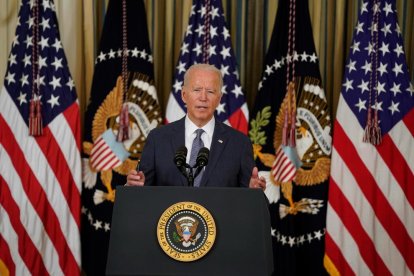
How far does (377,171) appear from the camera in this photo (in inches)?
168

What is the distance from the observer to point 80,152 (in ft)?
14.5

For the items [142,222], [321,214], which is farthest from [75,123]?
[142,222]

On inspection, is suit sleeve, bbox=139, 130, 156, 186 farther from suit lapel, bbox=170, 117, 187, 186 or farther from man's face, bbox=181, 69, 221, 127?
man's face, bbox=181, 69, 221, 127

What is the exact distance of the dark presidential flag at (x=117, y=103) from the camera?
4395 mm

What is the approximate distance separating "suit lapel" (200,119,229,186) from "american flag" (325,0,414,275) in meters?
1.84

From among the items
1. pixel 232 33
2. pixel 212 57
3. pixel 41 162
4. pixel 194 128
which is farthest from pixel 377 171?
pixel 41 162

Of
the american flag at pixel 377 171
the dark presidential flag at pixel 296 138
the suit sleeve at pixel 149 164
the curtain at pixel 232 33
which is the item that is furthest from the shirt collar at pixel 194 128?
the curtain at pixel 232 33

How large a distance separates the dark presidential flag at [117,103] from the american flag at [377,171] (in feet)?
4.73

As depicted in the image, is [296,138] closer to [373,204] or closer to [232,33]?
[373,204]

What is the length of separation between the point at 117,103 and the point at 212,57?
2.56 ft

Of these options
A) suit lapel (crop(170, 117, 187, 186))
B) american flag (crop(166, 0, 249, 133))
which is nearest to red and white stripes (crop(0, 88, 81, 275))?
american flag (crop(166, 0, 249, 133))

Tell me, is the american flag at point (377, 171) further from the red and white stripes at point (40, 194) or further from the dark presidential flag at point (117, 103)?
Result: the red and white stripes at point (40, 194)

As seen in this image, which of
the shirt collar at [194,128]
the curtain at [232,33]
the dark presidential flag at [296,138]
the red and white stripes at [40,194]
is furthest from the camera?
the curtain at [232,33]

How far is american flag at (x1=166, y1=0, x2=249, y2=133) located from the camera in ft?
14.4
